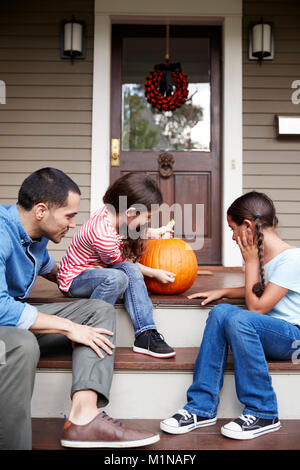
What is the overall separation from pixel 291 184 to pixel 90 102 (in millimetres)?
2001

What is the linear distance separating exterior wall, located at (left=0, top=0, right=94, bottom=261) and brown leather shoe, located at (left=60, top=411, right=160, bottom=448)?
9.25ft

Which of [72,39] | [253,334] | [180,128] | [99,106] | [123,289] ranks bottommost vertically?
[253,334]

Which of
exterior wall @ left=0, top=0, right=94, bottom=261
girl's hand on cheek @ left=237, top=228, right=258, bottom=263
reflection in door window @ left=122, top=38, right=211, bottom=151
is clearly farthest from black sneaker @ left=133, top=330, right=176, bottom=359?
reflection in door window @ left=122, top=38, right=211, bottom=151

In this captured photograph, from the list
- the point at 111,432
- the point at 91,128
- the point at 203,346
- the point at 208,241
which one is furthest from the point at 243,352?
the point at 91,128

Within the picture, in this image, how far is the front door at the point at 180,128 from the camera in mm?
4078

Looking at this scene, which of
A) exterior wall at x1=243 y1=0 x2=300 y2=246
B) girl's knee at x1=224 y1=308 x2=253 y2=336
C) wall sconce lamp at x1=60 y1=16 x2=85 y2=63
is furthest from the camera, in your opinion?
exterior wall at x1=243 y1=0 x2=300 y2=246

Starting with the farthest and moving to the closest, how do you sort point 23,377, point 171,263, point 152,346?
point 171,263, point 152,346, point 23,377

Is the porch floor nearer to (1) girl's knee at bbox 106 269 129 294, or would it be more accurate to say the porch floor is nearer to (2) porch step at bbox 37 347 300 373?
(1) girl's knee at bbox 106 269 129 294

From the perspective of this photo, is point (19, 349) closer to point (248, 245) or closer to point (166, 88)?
point (248, 245)

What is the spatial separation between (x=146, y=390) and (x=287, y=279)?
698 mm

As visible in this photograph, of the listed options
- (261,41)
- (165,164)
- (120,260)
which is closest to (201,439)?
(120,260)

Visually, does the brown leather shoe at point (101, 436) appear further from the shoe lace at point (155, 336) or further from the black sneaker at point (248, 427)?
the shoe lace at point (155, 336)

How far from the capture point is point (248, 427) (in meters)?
1.48

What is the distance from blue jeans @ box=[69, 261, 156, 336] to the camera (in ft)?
5.99
